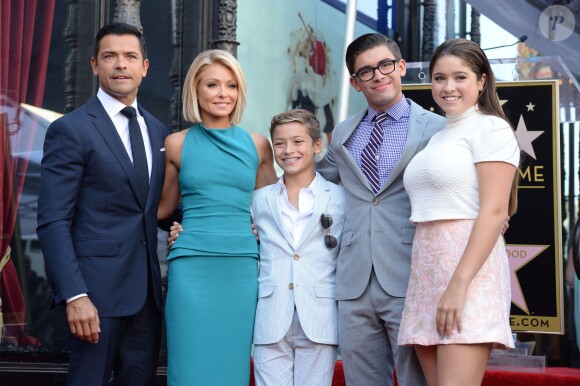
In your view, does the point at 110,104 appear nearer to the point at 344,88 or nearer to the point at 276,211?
the point at 276,211

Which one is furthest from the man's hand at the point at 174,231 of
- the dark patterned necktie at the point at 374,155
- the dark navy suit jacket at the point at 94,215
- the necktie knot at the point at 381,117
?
the necktie knot at the point at 381,117

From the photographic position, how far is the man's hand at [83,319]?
9.50 ft

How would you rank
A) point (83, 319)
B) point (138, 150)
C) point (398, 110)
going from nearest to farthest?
point (83, 319)
point (138, 150)
point (398, 110)

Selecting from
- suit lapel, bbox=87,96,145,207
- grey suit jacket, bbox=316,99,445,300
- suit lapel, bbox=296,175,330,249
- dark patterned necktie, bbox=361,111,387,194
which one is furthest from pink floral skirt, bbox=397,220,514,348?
suit lapel, bbox=87,96,145,207

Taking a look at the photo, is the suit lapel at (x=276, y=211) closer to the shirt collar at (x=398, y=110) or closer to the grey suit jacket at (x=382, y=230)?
the grey suit jacket at (x=382, y=230)

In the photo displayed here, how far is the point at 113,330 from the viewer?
3031mm

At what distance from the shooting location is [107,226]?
120 inches

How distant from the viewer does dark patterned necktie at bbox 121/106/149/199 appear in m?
3.13

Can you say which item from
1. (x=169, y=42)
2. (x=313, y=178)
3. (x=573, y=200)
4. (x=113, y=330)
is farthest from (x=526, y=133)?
(x=573, y=200)

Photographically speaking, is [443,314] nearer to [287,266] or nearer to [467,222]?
[467,222]

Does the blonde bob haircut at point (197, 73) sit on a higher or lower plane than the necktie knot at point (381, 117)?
higher

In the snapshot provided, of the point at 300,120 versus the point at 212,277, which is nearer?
the point at 212,277

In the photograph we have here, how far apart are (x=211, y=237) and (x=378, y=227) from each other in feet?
2.02

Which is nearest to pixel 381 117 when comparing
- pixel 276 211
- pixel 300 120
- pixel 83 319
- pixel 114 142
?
pixel 300 120
